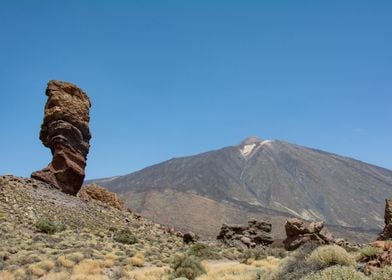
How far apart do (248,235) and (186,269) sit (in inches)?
801

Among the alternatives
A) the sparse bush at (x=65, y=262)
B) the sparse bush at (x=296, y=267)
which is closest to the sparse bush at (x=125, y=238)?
the sparse bush at (x=65, y=262)

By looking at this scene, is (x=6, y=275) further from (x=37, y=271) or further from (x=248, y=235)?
(x=248, y=235)

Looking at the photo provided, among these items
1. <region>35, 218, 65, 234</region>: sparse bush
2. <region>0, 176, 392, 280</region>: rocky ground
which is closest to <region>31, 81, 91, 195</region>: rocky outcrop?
<region>0, 176, 392, 280</region>: rocky ground

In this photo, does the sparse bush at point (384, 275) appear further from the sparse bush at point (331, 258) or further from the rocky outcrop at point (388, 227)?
the rocky outcrop at point (388, 227)

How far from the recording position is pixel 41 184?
38.3 metres

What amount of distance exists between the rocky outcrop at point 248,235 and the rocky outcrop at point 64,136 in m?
13.1

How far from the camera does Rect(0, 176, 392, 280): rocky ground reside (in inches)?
542

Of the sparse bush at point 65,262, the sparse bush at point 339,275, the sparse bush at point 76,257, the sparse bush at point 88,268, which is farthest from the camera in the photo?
the sparse bush at point 76,257

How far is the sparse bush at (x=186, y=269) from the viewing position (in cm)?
1991

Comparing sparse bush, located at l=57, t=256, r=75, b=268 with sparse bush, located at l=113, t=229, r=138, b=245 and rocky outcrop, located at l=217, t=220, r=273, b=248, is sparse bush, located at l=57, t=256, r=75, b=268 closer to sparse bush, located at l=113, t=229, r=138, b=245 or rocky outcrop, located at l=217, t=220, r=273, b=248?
sparse bush, located at l=113, t=229, r=138, b=245

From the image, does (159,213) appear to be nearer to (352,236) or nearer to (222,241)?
(352,236)

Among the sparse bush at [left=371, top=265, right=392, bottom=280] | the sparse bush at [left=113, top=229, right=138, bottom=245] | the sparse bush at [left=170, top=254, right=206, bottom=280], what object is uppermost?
the sparse bush at [left=113, top=229, right=138, bottom=245]

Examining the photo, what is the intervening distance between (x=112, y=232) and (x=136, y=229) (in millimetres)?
4219

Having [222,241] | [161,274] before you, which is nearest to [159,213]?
[222,241]
